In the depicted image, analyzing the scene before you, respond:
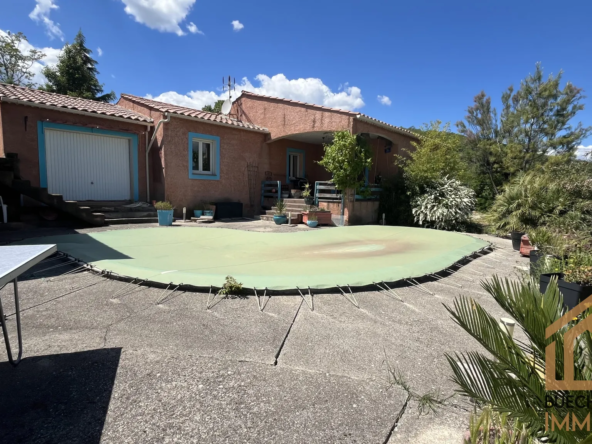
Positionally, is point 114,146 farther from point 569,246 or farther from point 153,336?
point 569,246

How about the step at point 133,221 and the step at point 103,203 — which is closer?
the step at point 133,221

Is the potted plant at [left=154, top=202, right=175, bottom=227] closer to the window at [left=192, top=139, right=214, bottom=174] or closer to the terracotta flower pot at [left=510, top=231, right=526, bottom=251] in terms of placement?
the window at [left=192, top=139, right=214, bottom=174]

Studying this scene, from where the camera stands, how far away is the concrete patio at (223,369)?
159cm

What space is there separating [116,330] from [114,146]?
921cm

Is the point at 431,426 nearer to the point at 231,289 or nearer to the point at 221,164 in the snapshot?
the point at 231,289

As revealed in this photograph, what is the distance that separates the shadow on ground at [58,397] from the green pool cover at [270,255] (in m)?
1.40

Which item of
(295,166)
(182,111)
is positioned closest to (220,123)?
(182,111)

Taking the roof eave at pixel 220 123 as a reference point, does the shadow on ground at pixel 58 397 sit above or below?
below

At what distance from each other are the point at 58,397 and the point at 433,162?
38.0ft

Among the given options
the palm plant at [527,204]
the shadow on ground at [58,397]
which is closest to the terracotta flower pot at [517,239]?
the palm plant at [527,204]

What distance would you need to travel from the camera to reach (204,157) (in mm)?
11508

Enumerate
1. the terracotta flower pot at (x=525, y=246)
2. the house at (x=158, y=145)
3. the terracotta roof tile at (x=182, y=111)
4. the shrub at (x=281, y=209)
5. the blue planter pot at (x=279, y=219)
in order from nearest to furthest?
the terracotta flower pot at (x=525, y=246) → the house at (x=158, y=145) → the blue planter pot at (x=279, y=219) → the terracotta roof tile at (x=182, y=111) → the shrub at (x=281, y=209)

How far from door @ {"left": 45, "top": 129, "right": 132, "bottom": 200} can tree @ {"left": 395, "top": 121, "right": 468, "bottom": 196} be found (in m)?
9.88

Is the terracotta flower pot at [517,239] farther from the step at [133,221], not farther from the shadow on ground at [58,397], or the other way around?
the step at [133,221]
